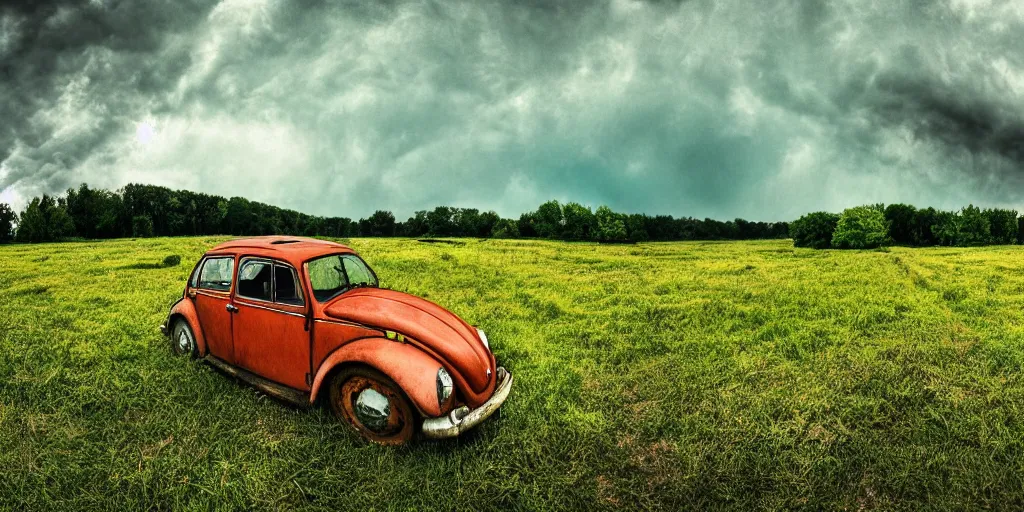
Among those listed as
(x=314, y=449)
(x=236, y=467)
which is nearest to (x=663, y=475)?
(x=314, y=449)

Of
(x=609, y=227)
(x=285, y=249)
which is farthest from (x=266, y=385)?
(x=609, y=227)

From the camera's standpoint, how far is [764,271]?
18.5m

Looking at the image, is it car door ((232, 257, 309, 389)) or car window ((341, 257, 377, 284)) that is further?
car window ((341, 257, 377, 284))

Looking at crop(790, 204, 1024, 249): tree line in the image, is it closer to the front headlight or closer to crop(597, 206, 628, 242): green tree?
crop(597, 206, 628, 242): green tree

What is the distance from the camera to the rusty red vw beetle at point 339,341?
434 cm

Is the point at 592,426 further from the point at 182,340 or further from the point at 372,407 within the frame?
the point at 182,340

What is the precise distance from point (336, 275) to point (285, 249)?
28.7 inches

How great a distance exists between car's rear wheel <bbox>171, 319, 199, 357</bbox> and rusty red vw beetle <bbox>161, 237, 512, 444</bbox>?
0.28 feet

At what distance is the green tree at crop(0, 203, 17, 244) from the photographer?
63797 mm

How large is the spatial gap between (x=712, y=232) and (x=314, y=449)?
104 m

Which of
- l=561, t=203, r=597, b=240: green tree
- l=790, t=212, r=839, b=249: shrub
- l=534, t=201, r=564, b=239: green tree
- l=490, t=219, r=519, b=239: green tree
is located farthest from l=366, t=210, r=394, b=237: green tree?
l=790, t=212, r=839, b=249: shrub

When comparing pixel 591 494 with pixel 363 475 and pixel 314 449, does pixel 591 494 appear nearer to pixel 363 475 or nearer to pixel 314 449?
pixel 363 475

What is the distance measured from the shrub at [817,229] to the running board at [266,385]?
78355 millimetres

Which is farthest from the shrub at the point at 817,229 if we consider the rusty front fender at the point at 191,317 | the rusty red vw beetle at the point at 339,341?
the rusty front fender at the point at 191,317
